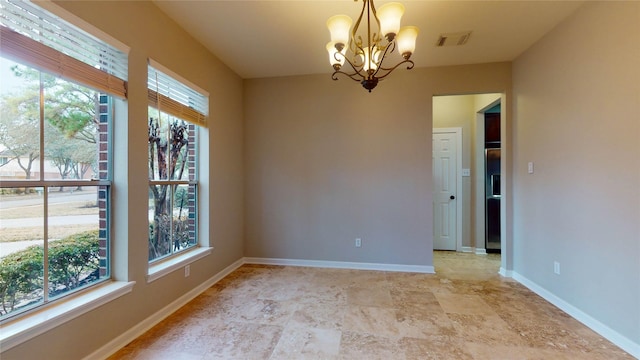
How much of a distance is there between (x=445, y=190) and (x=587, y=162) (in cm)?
242

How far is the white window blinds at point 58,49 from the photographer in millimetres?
1380

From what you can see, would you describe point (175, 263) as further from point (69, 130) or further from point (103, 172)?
point (69, 130)

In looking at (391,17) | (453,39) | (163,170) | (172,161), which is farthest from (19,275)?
(453,39)

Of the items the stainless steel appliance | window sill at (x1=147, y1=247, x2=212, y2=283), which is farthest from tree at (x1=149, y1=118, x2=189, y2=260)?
the stainless steel appliance

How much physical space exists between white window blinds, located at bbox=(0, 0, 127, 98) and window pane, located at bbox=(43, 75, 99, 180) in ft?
0.44

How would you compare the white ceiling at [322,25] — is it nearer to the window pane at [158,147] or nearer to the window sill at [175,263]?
the window pane at [158,147]

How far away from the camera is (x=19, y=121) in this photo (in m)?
1.47

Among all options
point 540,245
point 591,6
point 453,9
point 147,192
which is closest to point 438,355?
point 540,245

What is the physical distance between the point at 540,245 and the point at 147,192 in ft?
12.8

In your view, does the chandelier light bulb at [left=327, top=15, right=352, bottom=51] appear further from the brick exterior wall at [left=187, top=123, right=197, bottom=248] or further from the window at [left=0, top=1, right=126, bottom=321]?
the brick exterior wall at [left=187, top=123, right=197, bottom=248]

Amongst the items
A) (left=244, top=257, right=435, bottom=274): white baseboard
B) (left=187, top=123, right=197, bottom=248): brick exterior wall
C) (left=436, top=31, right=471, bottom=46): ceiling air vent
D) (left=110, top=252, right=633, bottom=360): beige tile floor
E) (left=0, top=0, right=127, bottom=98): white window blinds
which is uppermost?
(left=436, top=31, right=471, bottom=46): ceiling air vent

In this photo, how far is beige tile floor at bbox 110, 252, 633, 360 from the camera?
6.13ft

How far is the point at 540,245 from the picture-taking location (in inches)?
111

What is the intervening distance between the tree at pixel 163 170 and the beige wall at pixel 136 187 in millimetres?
240
